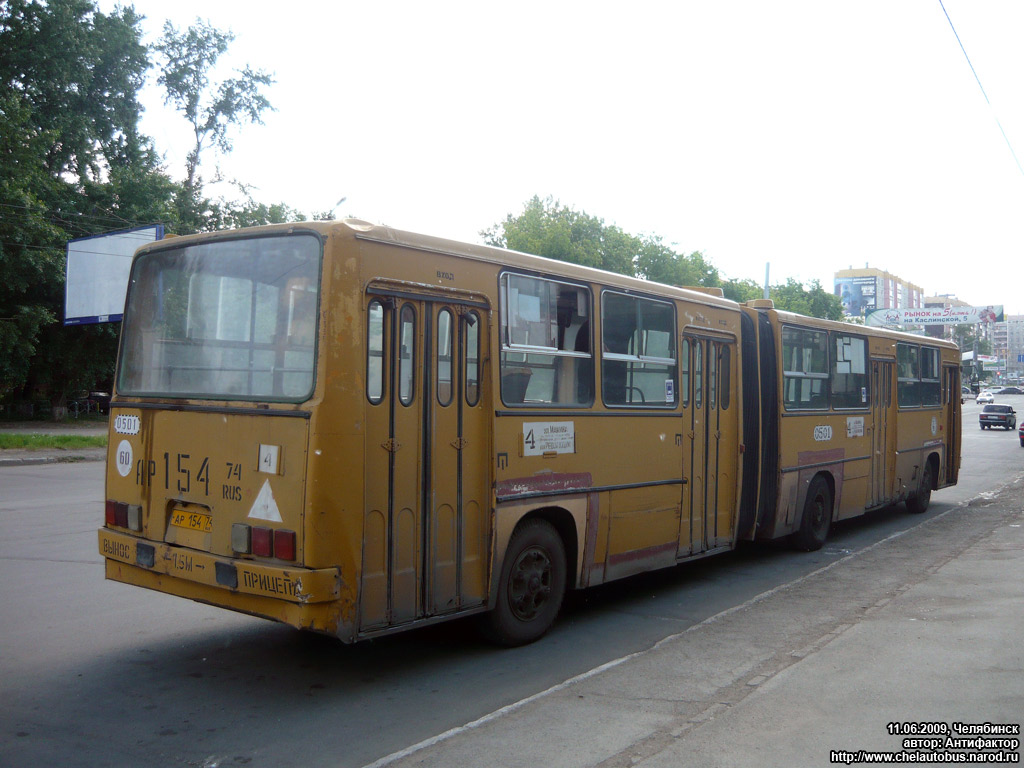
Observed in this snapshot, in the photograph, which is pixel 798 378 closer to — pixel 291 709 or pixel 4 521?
pixel 291 709

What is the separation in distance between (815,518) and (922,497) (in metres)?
4.86

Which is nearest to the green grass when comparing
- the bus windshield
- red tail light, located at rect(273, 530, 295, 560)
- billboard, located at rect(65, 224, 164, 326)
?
billboard, located at rect(65, 224, 164, 326)

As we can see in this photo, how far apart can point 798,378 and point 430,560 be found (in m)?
6.57

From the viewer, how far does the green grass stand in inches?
954

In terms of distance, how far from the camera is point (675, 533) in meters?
8.42

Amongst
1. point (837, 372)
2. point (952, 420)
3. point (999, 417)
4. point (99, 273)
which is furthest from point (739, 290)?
point (837, 372)

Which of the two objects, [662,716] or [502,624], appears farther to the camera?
[502,624]

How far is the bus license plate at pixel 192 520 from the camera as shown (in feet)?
18.4

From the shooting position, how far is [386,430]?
5.54 meters

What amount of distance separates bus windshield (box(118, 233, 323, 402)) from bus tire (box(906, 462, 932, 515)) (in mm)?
12441

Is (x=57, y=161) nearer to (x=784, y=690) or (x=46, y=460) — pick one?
(x=46, y=460)

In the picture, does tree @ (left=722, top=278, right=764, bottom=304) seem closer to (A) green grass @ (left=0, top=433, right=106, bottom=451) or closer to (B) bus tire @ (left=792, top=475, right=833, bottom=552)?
(A) green grass @ (left=0, top=433, right=106, bottom=451)

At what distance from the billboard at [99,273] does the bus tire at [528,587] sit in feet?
75.8

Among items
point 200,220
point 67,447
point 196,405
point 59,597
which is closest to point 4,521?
point 59,597
